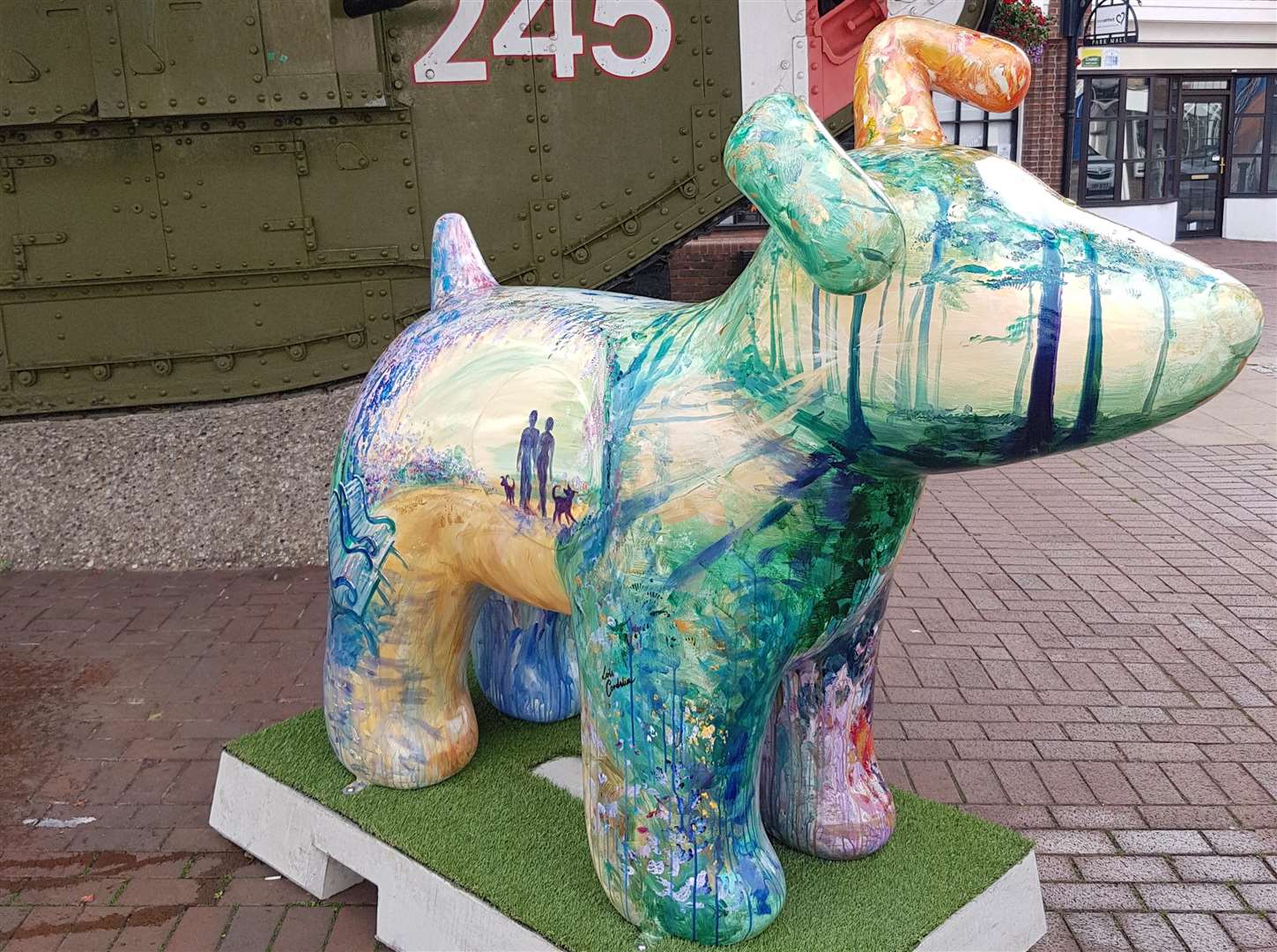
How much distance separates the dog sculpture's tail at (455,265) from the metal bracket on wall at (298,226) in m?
2.38

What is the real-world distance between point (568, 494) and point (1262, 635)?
10.1 feet

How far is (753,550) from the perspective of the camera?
5.14 ft

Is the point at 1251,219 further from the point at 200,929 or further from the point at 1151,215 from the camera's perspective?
the point at 200,929

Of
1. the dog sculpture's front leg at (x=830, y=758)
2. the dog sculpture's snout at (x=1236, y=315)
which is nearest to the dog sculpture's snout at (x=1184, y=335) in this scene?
the dog sculpture's snout at (x=1236, y=315)

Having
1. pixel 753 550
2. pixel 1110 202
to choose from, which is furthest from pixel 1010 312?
pixel 1110 202

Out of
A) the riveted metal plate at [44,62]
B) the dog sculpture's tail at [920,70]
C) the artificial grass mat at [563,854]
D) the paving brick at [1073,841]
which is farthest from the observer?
the riveted metal plate at [44,62]

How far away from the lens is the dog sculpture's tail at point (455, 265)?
222cm

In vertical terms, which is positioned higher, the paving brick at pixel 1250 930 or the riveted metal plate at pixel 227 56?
the riveted metal plate at pixel 227 56

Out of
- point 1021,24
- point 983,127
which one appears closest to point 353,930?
point 1021,24

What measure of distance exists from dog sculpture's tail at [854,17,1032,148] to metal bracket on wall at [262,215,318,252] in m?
3.29

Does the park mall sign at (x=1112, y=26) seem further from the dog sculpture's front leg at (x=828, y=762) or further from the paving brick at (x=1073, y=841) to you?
the dog sculpture's front leg at (x=828, y=762)

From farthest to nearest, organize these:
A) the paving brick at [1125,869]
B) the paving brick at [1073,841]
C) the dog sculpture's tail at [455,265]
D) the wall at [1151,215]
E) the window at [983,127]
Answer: the wall at [1151,215]
the window at [983,127]
the paving brick at [1073,841]
the paving brick at [1125,869]
the dog sculpture's tail at [455,265]
